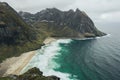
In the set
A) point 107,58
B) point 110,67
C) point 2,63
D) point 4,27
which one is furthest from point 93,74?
point 4,27

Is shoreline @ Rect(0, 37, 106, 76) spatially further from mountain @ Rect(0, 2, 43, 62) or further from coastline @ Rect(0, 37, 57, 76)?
mountain @ Rect(0, 2, 43, 62)

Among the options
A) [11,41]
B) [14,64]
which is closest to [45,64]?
[14,64]

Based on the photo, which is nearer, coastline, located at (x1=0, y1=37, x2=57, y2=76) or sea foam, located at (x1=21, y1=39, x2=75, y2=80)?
sea foam, located at (x1=21, y1=39, x2=75, y2=80)

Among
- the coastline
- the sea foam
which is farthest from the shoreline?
the sea foam

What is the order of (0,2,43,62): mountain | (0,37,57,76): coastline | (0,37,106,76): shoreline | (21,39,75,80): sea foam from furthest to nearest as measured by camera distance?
(0,2,43,62): mountain < (0,37,106,76): shoreline < (0,37,57,76): coastline < (21,39,75,80): sea foam

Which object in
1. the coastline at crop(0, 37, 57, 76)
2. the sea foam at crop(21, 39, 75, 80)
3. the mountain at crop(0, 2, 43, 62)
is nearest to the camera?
the sea foam at crop(21, 39, 75, 80)

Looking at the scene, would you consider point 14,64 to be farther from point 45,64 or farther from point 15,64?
point 45,64

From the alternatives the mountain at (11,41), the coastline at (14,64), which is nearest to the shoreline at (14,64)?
the coastline at (14,64)

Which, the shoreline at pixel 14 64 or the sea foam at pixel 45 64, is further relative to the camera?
the shoreline at pixel 14 64

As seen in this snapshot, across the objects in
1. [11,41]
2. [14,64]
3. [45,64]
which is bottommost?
[14,64]

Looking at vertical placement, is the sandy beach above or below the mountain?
below

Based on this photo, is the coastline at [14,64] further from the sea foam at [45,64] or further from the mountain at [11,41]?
the mountain at [11,41]
